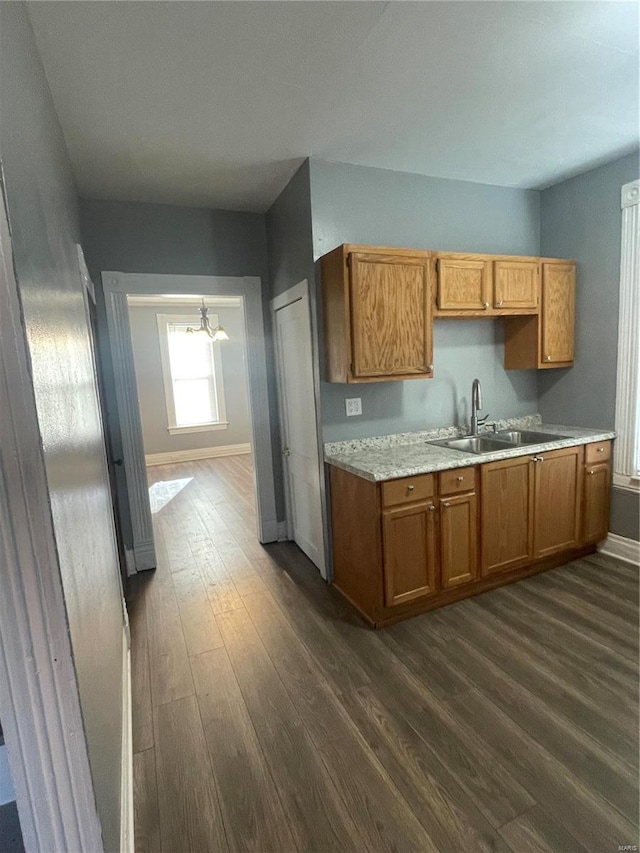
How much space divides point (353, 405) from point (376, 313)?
0.66 m

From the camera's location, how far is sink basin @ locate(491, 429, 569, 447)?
3.16 metres

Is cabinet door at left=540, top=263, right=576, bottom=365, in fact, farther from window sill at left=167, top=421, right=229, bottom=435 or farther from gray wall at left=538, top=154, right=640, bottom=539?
window sill at left=167, top=421, right=229, bottom=435

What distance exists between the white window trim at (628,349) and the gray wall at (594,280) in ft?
0.16

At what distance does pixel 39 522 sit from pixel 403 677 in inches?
75.2

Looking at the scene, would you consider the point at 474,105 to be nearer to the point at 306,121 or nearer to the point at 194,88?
the point at 306,121

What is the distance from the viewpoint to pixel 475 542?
2598 millimetres

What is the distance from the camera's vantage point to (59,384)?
→ 3.49 ft

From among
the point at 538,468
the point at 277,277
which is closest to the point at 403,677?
the point at 538,468

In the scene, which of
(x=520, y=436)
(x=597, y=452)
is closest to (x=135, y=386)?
(x=520, y=436)

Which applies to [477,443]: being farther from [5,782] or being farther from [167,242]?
[5,782]

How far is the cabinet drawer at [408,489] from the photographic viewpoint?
2.28 metres

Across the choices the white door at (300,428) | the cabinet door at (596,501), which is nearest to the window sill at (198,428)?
the white door at (300,428)

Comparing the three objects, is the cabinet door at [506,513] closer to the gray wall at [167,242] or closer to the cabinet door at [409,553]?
the cabinet door at [409,553]

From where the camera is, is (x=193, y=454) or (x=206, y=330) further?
(x=193, y=454)
